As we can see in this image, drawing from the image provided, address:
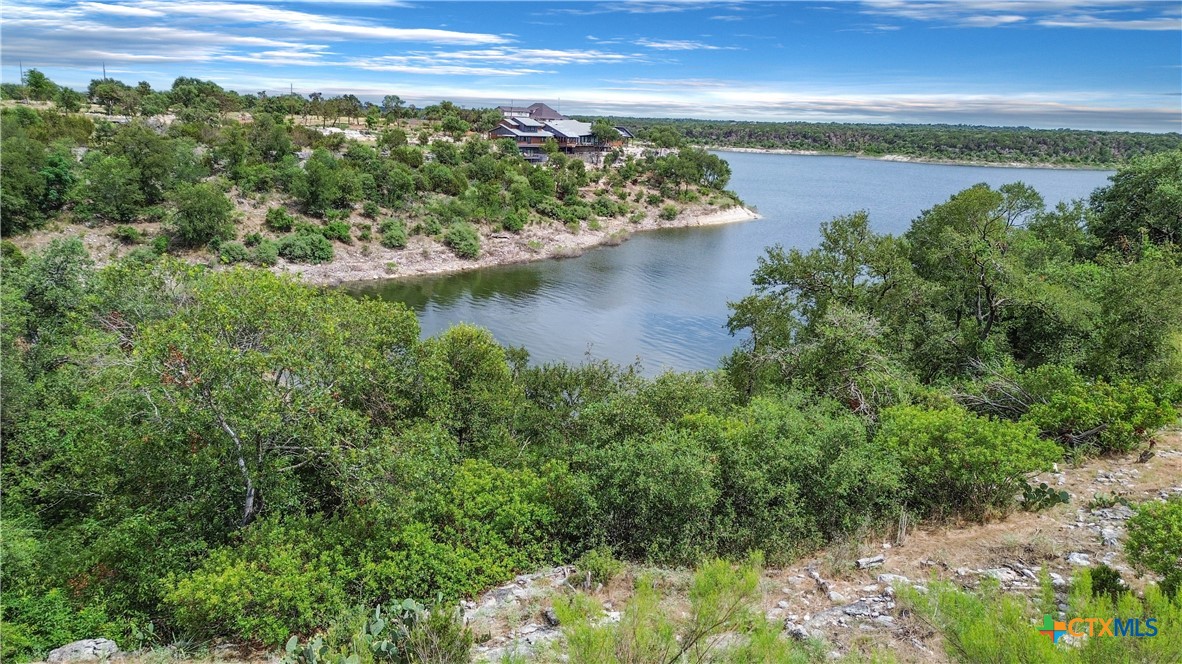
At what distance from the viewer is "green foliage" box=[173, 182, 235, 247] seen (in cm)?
3838

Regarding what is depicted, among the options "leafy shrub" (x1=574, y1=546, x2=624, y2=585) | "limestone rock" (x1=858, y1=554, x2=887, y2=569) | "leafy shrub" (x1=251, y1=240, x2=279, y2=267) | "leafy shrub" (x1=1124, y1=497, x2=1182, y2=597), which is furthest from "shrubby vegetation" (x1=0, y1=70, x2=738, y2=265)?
"leafy shrub" (x1=1124, y1=497, x2=1182, y2=597)

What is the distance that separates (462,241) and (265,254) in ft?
43.1

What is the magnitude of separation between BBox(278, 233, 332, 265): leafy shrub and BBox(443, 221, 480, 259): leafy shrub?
27.9 ft

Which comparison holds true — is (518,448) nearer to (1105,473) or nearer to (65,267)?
(1105,473)

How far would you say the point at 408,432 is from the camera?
11711mm

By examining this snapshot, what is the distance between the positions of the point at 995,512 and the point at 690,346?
66.7 ft

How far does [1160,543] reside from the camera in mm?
7926

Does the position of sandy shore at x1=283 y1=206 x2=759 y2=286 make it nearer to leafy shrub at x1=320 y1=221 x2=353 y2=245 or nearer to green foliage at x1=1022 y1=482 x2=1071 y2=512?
leafy shrub at x1=320 y1=221 x2=353 y2=245

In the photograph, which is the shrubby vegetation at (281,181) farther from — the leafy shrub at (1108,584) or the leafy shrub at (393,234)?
Result: the leafy shrub at (1108,584)

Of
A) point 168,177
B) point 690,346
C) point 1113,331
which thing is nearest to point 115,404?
point 1113,331

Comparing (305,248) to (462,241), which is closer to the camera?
(305,248)

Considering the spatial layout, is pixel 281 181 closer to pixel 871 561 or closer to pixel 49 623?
pixel 49 623

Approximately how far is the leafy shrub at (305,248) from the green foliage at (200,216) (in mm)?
3035

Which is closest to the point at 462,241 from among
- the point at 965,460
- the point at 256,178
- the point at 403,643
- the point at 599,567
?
the point at 256,178
